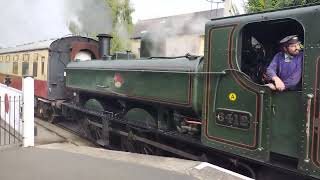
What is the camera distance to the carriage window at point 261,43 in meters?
5.34

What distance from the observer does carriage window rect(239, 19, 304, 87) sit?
17.5 feet

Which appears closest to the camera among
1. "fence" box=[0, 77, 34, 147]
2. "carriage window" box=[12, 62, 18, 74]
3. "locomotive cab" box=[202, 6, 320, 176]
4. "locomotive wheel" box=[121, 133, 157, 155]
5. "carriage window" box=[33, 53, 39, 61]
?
"locomotive cab" box=[202, 6, 320, 176]

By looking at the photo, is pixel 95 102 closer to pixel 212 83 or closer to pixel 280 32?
pixel 212 83

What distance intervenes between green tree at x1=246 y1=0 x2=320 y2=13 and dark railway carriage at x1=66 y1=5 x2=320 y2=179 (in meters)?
4.97

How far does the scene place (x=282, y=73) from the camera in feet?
16.3

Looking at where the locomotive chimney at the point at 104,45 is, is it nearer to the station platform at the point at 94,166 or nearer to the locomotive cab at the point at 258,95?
the station platform at the point at 94,166

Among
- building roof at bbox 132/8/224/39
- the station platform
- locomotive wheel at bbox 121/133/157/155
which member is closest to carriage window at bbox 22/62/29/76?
building roof at bbox 132/8/224/39

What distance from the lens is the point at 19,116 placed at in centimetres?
798

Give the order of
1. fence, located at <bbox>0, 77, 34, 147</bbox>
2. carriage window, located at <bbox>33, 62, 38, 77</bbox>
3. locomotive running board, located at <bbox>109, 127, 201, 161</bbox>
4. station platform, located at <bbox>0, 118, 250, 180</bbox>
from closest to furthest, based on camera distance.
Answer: station platform, located at <bbox>0, 118, 250, 180</bbox> → locomotive running board, located at <bbox>109, 127, 201, 161</bbox> → fence, located at <bbox>0, 77, 34, 147</bbox> → carriage window, located at <bbox>33, 62, 38, 77</bbox>

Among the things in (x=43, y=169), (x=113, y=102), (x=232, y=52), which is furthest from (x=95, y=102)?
(x=232, y=52)

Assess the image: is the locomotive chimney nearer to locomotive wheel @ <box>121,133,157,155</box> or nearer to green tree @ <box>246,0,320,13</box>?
locomotive wheel @ <box>121,133,157,155</box>

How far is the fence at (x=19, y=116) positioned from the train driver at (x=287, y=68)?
4.28 m

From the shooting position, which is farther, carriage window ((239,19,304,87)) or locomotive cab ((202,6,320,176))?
carriage window ((239,19,304,87))

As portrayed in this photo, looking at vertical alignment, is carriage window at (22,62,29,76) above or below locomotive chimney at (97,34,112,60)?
below
